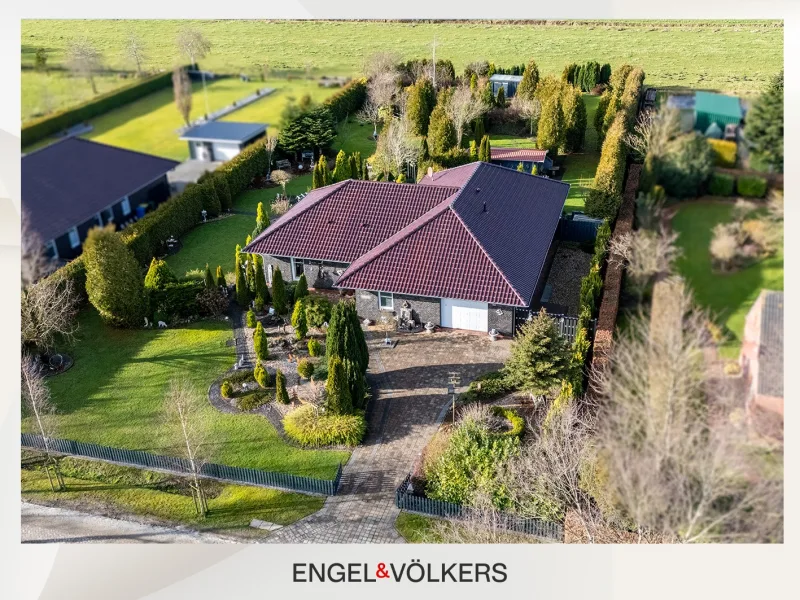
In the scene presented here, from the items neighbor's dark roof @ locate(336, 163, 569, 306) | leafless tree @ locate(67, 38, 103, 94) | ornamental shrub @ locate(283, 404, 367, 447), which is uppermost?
leafless tree @ locate(67, 38, 103, 94)

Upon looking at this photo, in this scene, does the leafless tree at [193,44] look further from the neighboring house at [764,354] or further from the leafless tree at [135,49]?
the neighboring house at [764,354]

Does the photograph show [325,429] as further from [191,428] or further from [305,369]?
[191,428]

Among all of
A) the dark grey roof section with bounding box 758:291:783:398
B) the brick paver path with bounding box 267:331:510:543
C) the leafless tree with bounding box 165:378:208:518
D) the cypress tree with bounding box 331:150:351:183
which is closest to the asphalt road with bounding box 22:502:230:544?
the leafless tree with bounding box 165:378:208:518

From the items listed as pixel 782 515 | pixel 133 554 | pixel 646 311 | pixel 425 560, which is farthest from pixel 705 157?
pixel 133 554

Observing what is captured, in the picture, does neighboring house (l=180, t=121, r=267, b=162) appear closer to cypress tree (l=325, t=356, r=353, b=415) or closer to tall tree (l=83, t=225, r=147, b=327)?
tall tree (l=83, t=225, r=147, b=327)

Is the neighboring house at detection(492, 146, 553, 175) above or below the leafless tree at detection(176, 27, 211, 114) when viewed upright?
below

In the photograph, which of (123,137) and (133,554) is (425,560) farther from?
(123,137)
